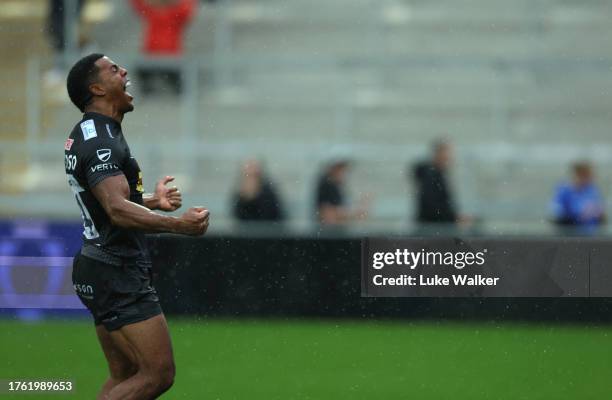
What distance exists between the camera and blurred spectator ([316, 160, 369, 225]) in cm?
973

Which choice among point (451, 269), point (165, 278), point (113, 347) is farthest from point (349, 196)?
point (113, 347)

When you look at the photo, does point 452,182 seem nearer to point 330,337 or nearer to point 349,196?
point 349,196

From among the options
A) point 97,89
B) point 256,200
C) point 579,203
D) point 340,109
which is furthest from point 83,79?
point 340,109

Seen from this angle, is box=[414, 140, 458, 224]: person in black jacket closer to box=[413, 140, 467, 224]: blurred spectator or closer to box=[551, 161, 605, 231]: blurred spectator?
box=[413, 140, 467, 224]: blurred spectator

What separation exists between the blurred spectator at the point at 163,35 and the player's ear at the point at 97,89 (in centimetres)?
591

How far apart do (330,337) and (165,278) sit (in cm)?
128

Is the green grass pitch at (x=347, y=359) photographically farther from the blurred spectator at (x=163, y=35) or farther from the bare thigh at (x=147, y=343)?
the blurred spectator at (x=163, y=35)

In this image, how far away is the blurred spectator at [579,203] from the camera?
10172 millimetres

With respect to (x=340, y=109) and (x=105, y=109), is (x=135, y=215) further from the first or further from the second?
(x=340, y=109)

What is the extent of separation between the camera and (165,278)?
8.75 meters

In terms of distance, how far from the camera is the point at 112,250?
16.4 feet

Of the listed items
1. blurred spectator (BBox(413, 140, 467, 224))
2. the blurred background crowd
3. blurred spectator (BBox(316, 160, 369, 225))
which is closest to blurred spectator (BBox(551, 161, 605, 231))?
the blurred background crowd

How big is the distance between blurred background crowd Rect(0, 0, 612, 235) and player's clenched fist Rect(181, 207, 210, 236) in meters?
4.51

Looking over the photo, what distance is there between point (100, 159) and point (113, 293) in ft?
1.78
